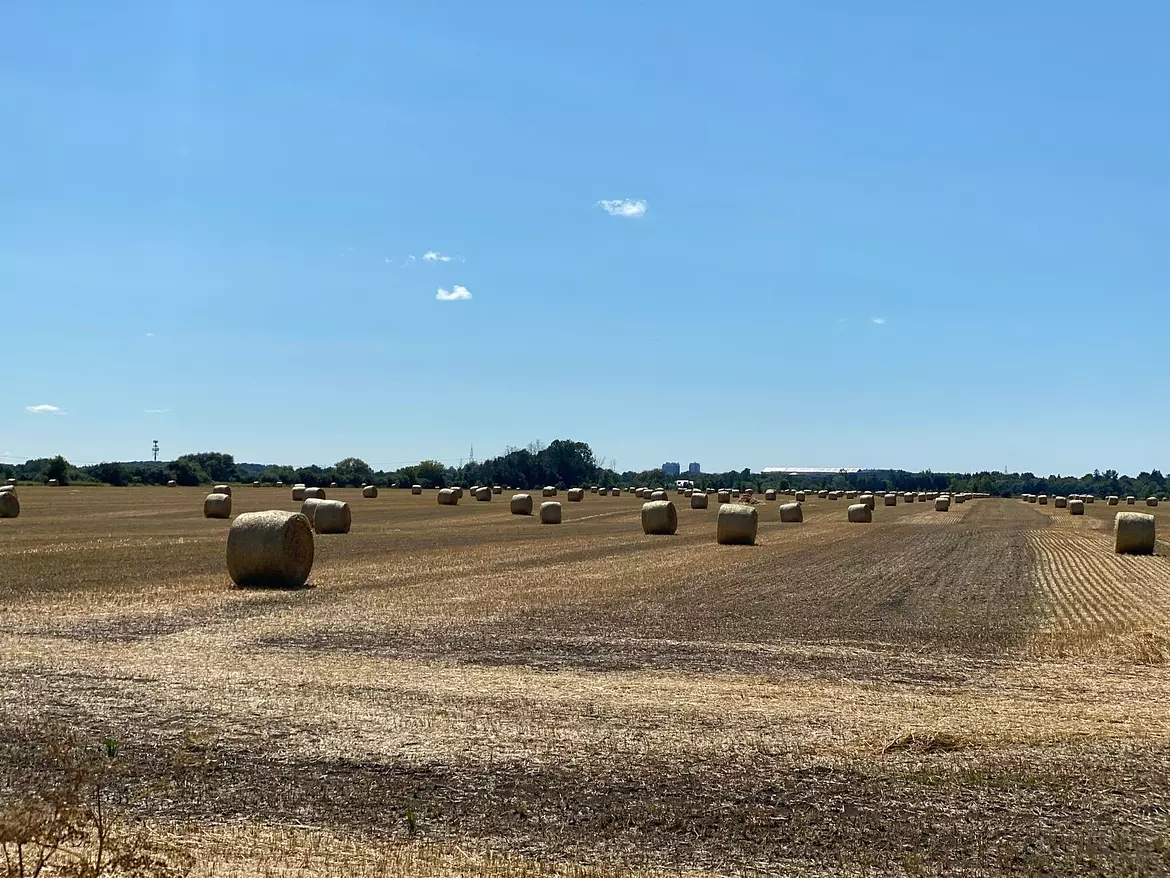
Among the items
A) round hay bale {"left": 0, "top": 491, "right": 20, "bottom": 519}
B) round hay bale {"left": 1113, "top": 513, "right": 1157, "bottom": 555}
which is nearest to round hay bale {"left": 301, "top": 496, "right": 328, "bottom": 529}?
round hay bale {"left": 0, "top": 491, "right": 20, "bottom": 519}

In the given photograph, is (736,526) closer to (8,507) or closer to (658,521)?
(658,521)

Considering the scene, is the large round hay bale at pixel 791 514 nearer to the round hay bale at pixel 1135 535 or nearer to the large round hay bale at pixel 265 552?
the round hay bale at pixel 1135 535

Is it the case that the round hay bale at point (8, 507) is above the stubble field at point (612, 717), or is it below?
above

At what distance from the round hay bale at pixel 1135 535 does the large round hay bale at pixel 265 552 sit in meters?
23.8

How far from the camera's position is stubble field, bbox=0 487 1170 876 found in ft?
23.6

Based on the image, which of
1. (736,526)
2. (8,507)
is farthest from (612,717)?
(8,507)

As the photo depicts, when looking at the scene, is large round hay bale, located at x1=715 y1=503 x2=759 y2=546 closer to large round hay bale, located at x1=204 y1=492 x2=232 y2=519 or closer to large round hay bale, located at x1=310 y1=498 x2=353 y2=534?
large round hay bale, located at x1=310 y1=498 x2=353 y2=534

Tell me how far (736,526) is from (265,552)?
714 inches

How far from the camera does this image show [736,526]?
3566 cm

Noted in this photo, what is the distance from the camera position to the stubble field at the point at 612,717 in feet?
23.6

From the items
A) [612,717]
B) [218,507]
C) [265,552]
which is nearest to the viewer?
[612,717]

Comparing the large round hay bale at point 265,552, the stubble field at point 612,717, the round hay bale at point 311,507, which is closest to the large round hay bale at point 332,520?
Result: the round hay bale at point 311,507

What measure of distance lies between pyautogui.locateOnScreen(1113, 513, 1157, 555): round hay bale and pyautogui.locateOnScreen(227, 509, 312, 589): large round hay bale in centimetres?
2385

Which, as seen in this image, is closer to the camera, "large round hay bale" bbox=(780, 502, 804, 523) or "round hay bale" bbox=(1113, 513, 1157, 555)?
"round hay bale" bbox=(1113, 513, 1157, 555)
